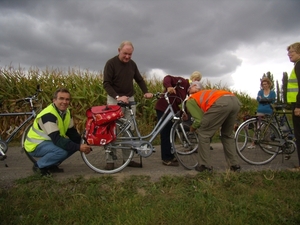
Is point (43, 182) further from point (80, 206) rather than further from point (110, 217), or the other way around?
point (110, 217)

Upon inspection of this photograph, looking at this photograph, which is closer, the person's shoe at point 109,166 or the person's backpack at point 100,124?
the person's backpack at point 100,124

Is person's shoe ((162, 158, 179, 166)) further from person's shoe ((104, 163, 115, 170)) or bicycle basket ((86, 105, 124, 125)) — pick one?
bicycle basket ((86, 105, 124, 125))

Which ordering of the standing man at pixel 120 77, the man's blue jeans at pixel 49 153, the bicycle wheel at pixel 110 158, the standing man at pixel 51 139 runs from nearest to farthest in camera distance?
the standing man at pixel 51 139
the man's blue jeans at pixel 49 153
the bicycle wheel at pixel 110 158
the standing man at pixel 120 77

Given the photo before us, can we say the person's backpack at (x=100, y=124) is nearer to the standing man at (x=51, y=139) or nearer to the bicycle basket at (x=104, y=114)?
the bicycle basket at (x=104, y=114)

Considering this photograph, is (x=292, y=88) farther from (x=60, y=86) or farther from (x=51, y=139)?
(x=60, y=86)

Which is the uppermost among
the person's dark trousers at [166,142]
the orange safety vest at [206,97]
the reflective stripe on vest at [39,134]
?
the orange safety vest at [206,97]

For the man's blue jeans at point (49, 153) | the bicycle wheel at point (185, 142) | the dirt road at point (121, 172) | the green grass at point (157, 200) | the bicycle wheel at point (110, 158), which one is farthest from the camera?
the bicycle wheel at point (185, 142)

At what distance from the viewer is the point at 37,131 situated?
4027 millimetres

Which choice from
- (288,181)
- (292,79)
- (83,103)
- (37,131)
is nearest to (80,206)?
(37,131)

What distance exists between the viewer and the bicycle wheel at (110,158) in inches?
168

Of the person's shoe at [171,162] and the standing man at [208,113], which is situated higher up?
the standing man at [208,113]

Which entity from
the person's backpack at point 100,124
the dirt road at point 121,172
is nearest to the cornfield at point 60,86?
the dirt road at point 121,172

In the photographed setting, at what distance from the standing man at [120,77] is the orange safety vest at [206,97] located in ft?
3.21

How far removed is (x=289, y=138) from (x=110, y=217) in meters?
4.10
